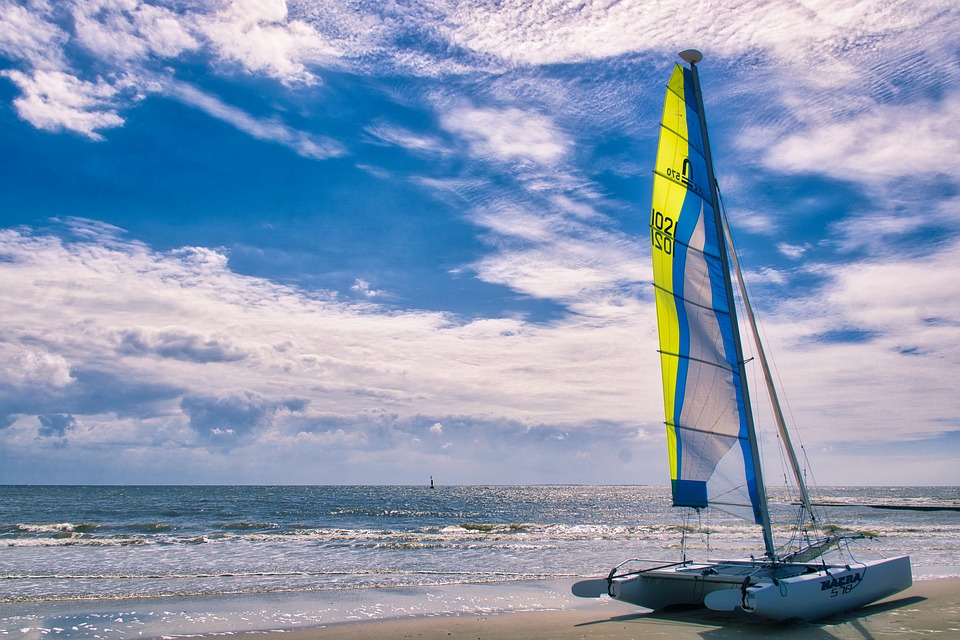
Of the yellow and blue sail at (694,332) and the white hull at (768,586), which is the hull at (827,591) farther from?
the yellow and blue sail at (694,332)

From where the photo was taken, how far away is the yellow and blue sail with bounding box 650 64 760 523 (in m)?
11.9

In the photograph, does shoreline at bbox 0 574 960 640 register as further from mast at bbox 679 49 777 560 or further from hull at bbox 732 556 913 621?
mast at bbox 679 49 777 560

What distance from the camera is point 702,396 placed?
12023 mm

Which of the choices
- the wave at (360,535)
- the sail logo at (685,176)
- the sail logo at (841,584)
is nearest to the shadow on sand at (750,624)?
the sail logo at (841,584)

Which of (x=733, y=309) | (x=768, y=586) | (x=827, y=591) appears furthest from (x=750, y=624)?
(x=733, y=309)

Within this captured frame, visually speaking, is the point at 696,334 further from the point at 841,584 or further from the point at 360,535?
the point at 360,535

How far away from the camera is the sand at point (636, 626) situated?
10.2m

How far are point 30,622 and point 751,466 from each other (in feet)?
40.9

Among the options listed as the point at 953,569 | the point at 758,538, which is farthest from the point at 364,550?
the point at 953,569

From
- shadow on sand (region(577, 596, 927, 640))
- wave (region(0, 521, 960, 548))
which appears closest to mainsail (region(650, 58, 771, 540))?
shadow on sand (region(577, 596, 927, 640))

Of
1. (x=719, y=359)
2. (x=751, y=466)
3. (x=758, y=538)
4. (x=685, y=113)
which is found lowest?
(x=758, y=538)

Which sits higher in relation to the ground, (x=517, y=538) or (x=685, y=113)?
(x=685, y=113)

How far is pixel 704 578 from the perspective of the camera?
11.2 meters

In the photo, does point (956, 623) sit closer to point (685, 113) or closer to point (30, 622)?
point (685, 113)
